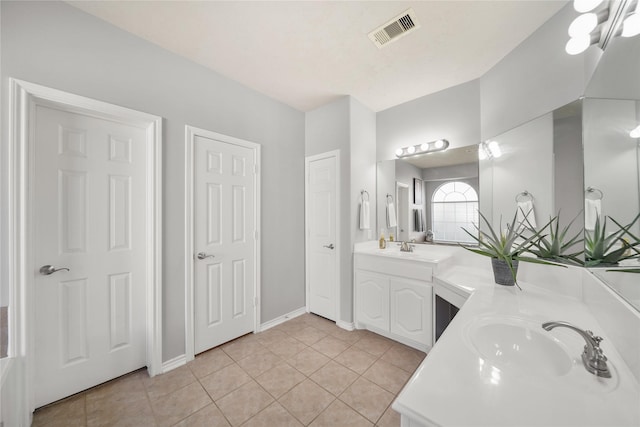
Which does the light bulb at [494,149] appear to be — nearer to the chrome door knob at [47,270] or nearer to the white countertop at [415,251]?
the white countertop at [415,251]

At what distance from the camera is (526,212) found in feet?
5.67

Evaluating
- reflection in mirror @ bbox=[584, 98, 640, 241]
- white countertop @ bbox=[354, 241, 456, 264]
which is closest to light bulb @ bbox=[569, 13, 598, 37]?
reflection in mirror @ bbox=[584, 98, 640, 241]

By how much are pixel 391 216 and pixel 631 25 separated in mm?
2067

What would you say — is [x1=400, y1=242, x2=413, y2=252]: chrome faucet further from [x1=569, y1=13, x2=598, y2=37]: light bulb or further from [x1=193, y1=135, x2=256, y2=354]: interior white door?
[x1=569, y1=13, x2=598, y2=37]: light bulb

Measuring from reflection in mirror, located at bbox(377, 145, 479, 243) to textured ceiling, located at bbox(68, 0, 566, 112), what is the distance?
783 mm

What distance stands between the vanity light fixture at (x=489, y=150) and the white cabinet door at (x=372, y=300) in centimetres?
146

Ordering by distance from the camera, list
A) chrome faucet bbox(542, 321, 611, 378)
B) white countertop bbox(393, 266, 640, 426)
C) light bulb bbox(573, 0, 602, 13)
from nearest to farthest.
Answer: white countertop bbox(393, 266, 640, 426), chrome faucet bbox(542, 321, 611, 378), light bulb bbox(573, 0, 602, 13)

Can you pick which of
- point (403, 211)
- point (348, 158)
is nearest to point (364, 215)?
point (403, 211)

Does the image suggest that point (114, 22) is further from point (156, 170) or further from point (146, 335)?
point (146, 335)

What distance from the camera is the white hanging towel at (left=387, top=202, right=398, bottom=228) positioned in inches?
109

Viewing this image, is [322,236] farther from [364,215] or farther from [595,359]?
[595,359]

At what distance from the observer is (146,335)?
6.10 feet

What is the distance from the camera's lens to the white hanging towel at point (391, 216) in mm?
2779

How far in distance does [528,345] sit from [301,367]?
1565mm
